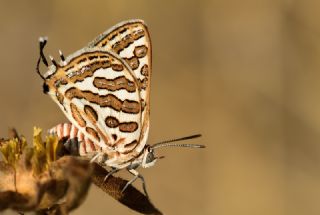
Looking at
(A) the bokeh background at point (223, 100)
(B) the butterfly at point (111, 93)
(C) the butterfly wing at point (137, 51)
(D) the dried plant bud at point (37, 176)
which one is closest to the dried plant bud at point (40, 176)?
(D) the dried plant bud at point (37, 176)

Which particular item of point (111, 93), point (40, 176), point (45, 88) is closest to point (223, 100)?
point (111, 93)

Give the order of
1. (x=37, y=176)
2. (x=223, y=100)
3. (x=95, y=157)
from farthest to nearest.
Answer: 1. (x=223, y=100)
2. (x=95, y=157)
3. (x=37, y=176)

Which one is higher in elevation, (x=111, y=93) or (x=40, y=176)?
(x=111, y=93)

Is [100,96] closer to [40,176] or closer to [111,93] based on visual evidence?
[111,93]

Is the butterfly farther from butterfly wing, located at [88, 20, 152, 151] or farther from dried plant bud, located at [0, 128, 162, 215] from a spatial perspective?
dried plant bud, located at [0, 128, 162, 215]

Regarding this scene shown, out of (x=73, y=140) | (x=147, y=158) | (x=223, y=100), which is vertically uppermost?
(x=73, y=140)

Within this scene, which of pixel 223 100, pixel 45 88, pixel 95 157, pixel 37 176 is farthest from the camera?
pixel 223 100

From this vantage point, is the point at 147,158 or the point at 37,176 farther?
the point at 147,158

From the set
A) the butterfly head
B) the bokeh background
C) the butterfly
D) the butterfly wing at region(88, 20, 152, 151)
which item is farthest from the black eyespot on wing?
the bokeh background
